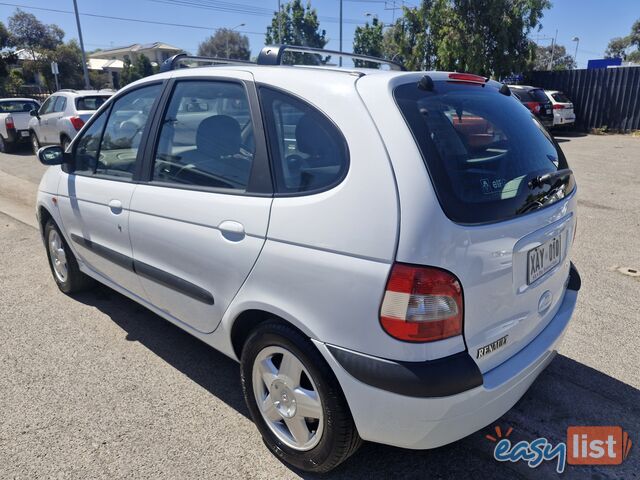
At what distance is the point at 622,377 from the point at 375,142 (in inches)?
90.1

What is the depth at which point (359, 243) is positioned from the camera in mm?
1827

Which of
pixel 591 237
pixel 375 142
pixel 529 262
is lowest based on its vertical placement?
pixel 591 237

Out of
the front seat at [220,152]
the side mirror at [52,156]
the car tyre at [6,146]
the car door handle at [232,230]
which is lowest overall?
the car tyre at [6,146]

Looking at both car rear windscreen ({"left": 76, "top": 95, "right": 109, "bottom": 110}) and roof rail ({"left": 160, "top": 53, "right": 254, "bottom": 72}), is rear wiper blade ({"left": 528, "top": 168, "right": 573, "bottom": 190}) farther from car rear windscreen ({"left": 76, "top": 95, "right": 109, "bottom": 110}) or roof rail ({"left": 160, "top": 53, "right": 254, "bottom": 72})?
car rear windscreen ({"left": 76, "top": 95, "right": 109, "bottom": 110})

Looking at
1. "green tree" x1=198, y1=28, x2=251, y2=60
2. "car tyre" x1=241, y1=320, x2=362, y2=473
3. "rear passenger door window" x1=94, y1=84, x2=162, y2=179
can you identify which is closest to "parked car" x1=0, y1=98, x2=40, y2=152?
"rear passenger door window" x1=94, y1=84, x2=162, y2=179

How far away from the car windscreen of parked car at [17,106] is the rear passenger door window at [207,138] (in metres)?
14.8

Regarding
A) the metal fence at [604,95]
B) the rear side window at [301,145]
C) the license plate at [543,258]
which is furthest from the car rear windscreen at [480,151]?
the metal fence at [604,95]

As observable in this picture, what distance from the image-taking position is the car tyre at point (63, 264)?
4102mm

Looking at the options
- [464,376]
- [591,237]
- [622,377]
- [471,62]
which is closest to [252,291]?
[464,376]

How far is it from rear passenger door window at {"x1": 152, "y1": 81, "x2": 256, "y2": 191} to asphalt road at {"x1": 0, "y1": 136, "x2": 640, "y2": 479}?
4.13 ft

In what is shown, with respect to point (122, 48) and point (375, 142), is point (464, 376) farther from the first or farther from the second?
point (122, 48)

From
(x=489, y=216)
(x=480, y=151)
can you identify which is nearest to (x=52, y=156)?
(x=480, y=151)

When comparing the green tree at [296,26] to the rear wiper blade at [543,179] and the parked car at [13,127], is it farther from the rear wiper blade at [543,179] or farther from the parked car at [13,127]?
the rear wiper blade at [543,179]

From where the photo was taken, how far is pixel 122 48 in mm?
94312
